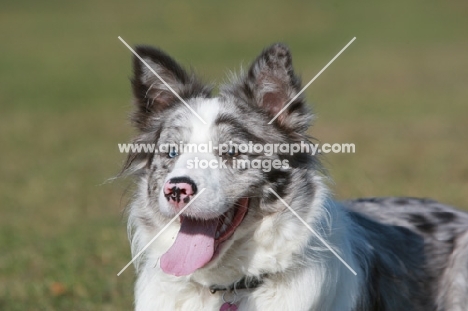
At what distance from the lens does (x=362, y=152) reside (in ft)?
51.3

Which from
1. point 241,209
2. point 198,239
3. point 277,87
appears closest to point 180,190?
point 198,239

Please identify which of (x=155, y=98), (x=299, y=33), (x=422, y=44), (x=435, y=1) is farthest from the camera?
(x=435, y=1)

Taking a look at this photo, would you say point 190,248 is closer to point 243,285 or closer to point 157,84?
point 243,285

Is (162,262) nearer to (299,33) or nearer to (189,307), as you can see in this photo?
(189,307)

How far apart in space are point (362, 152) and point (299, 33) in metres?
21.6

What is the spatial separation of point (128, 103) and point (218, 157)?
2.04 m

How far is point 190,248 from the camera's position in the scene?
17.1 ft

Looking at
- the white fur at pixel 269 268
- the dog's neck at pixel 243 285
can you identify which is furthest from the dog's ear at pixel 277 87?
the dog's neck at pixel 243 285

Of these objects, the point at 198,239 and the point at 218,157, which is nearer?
the point at 198,239

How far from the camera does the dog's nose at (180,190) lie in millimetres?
4980

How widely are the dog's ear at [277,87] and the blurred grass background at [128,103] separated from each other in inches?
19.8

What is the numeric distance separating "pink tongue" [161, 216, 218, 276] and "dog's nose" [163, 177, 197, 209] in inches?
10.9

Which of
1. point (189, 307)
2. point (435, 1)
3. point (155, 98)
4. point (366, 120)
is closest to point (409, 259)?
point (189, 307)

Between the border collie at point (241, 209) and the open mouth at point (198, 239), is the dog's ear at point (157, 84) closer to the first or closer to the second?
the border collie at point (241, 209)
